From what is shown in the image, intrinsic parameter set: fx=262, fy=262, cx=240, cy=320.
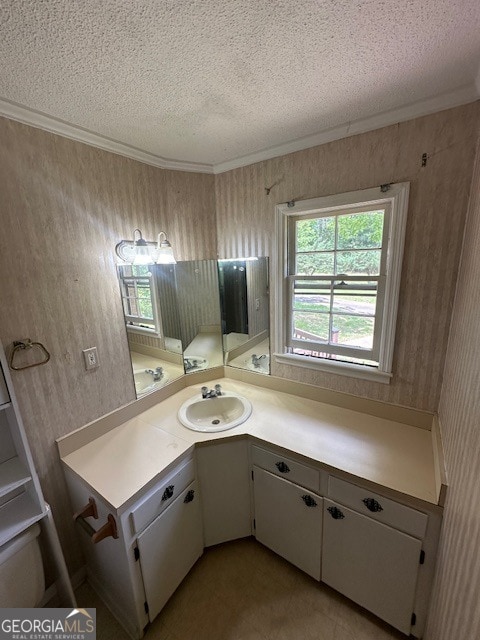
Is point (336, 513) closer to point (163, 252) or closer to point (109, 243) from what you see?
point (163, 252)

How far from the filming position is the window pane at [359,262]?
57.1 inches

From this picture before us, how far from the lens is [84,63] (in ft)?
2.83

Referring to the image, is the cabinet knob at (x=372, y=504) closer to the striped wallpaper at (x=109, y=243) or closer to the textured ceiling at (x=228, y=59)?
the striped wallpaper at (x=109, y=243)

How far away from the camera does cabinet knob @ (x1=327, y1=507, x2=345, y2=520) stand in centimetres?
125

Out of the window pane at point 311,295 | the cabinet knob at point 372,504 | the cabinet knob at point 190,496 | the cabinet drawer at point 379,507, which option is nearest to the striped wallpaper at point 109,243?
the cabinet drawer at point 379,507

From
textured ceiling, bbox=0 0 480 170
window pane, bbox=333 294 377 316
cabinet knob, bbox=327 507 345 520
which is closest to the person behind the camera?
textured ceiling, bbox=0 0 480 170

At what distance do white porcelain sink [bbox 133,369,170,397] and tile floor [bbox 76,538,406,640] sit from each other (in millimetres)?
1077

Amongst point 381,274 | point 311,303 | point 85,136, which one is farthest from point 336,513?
point 85,136

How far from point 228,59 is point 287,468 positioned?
5.74 feet

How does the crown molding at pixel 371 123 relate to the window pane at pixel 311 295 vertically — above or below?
above

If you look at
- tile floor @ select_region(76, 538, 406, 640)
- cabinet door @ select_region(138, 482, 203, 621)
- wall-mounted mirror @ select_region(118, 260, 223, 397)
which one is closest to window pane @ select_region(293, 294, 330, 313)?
wall-mounted mirror @ select_region(118, 260, 223, 397)

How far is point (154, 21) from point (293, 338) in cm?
157

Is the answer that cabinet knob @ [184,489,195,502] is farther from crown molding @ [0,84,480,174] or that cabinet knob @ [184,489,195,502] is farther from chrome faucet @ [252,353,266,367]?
crown molding @ [0,84,480,174]

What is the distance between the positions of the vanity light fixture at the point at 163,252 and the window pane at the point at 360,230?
103cm
